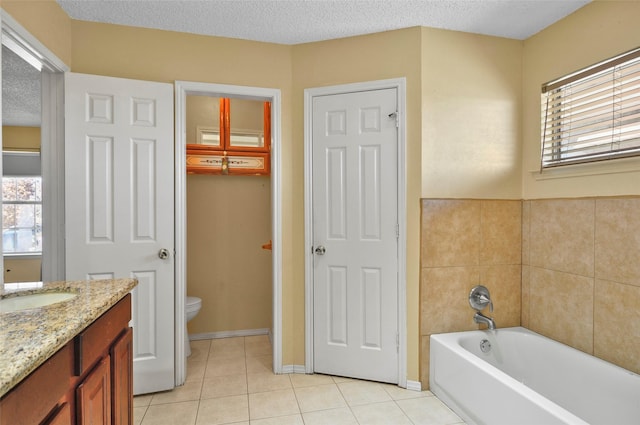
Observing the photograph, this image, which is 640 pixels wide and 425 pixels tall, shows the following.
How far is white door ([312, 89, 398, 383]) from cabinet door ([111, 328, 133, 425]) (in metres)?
1.30

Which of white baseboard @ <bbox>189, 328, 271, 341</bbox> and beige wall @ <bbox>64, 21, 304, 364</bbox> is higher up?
beige wall @ <bbox>64, 21, 304, 364</bbox>

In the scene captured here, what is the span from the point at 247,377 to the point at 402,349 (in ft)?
3.62

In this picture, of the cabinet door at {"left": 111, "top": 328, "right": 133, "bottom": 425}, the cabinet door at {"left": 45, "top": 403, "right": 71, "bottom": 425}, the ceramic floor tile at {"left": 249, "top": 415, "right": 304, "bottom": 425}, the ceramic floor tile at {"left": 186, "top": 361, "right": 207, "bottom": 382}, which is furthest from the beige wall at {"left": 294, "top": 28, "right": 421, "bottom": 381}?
the cabinet door at {"left": 45, "top": 403, "right": 71, "bottom": 425}

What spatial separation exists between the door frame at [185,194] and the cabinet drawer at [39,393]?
56.0 inches

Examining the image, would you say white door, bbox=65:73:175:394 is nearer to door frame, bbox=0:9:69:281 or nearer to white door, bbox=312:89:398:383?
door frame, bbox=0:9:69:281

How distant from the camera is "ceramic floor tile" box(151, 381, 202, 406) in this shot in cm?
218

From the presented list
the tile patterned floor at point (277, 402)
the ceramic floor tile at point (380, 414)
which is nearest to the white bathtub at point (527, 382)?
the tile patterned floor at point (277, 402)

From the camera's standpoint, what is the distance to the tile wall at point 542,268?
1858mm

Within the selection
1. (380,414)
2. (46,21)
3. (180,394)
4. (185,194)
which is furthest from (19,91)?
(380,414)

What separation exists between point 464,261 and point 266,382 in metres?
1.58

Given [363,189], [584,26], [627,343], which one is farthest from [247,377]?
[584,26]

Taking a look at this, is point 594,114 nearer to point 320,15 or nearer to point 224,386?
point 320,15

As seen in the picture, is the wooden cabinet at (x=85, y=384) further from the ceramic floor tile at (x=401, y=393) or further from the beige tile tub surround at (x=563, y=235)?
the beige tile tub surround at (x=563, y=235)

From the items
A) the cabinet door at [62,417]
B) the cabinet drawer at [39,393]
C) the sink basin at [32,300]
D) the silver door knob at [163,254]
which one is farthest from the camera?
the silver door knob at [163,254]
